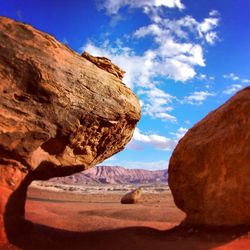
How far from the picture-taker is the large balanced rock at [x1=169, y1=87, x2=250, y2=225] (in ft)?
34.1

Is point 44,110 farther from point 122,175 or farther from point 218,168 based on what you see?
point 122,175

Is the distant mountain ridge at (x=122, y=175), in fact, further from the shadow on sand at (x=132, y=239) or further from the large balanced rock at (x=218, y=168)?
the shadow on sand at (x=132, y=239)

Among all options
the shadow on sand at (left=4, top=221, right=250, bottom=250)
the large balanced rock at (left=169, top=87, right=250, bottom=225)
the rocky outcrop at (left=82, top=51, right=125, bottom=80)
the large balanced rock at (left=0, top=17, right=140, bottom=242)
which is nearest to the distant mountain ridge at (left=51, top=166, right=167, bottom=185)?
the large balanced rock at (left=169, top=87, right=250, bottom=225)

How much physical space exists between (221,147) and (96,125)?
411 cm

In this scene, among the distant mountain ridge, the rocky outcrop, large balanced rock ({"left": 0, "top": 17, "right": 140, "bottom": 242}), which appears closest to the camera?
large balanced rock ({"left": 0, "top": 17, "right": 140, "bottom": 242})

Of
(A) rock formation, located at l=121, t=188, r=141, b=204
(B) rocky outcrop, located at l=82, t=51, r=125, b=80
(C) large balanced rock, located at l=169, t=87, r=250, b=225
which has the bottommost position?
(A) rock formation, located at l=121, t=188, r=141, b=204

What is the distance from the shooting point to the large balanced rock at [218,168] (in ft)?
34.1

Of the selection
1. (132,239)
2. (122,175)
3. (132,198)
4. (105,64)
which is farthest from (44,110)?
(122,175)

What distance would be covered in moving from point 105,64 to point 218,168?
17.3 ft

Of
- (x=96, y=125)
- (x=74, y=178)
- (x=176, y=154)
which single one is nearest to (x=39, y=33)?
(x=96, y=125)

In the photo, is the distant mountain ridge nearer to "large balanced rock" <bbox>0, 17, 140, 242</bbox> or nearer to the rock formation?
the rock formation

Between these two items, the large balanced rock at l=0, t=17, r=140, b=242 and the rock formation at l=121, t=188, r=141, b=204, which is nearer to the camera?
the large balanced rock at l=0, t=17, r=140, b=242

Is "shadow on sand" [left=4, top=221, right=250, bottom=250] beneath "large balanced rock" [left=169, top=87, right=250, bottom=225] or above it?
beneath

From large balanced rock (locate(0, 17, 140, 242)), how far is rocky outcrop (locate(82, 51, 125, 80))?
49 cm
